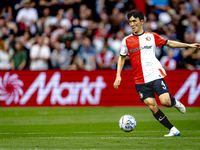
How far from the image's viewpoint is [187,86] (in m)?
15.2

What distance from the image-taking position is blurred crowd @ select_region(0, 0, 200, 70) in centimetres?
1570

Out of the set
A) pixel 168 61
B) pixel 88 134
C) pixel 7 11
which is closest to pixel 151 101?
pixel 88 134

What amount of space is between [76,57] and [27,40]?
255cm

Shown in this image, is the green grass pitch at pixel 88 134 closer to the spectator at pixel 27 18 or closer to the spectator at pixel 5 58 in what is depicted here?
the spectator at pixel 5 58

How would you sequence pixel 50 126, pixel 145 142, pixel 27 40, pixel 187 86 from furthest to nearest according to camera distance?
1. pixel 27 40
2. pixel 187 86
3. pixel 50 126
4. pixel 145 142

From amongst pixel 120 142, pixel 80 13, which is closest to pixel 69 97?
pixel 80 13

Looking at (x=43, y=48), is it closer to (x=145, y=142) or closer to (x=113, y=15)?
(x=113, y=15)

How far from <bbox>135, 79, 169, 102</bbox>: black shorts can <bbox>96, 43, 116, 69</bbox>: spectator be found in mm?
8195

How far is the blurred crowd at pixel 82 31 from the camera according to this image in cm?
1570

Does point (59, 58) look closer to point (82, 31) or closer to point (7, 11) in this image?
point (82, 31)

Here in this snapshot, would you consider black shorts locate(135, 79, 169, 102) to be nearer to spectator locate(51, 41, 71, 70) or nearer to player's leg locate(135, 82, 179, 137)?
player's leg locate(135, 82, 179, 137)

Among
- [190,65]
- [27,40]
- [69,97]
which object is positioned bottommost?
[69,97]

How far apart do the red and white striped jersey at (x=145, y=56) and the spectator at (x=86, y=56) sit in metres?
8.11

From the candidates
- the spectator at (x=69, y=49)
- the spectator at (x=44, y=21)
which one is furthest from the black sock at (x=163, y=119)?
the spectator at (x=44, y=21)
